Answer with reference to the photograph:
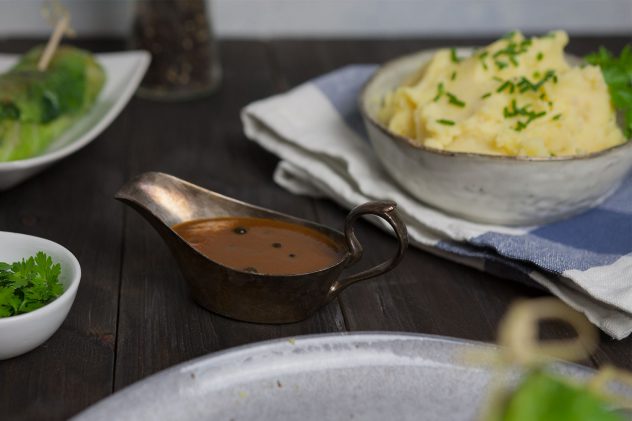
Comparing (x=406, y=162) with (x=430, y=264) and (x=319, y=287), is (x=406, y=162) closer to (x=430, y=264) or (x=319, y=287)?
(x=430, y=264)

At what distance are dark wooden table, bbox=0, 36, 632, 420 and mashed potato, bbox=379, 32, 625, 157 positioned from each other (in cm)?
21

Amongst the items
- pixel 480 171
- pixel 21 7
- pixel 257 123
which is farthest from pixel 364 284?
pixel 21 7

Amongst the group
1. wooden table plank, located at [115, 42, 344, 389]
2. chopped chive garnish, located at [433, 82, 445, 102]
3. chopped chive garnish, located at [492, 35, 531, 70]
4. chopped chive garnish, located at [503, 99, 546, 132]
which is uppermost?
chopped chive garnish, located at [492, 35, 531, 70]

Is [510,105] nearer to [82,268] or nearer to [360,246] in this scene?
[360,246]

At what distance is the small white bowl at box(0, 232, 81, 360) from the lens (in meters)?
1.17

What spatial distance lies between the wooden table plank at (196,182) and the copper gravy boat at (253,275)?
3cm

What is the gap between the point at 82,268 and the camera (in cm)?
147

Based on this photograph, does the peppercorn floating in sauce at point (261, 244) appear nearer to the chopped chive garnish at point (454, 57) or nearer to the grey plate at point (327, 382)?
the grey plate at point (327, 382)

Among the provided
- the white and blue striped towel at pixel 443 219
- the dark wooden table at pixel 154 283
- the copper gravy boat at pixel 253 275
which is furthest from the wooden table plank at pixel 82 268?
the white and blue striped towel at pixel 443 219

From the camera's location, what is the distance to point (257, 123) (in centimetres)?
190

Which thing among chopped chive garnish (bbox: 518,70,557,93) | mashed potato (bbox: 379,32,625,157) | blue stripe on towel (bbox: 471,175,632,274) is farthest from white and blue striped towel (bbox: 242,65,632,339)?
chopped chive garnish (bbox: 518,70,557,93)

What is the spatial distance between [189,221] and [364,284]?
0.95 ft

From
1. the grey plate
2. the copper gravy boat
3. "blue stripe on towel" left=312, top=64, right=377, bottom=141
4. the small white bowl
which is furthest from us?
"blue stripe on towel" left=312, top=64, right=377, bottom=141

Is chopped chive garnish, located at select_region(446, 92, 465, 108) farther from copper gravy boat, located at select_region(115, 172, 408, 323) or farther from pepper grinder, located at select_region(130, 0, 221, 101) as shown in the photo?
pepper grinder, located at select_region(130, 0, 221, 101)
